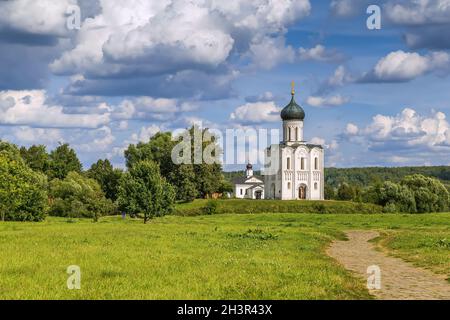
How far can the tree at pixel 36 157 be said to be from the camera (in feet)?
373

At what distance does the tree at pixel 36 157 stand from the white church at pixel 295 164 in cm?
4321

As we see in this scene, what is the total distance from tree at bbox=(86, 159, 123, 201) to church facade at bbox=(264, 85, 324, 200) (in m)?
29.1

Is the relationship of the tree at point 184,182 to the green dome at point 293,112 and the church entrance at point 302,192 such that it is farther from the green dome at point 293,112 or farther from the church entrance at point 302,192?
the green dome at point 293,112

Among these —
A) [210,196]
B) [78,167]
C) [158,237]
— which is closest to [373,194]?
[210,196]

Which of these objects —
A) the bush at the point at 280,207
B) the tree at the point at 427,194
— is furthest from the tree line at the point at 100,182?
the tree at the point at 427,194

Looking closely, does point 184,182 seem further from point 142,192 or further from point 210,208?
point 142,192

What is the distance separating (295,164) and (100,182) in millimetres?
36755

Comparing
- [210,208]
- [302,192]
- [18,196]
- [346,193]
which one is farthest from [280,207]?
[18,196]

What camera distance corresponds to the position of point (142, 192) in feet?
180

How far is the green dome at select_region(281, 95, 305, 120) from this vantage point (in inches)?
4461

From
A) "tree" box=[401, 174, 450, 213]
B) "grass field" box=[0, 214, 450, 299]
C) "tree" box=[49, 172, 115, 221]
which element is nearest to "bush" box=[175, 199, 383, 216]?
"tree" box=[401, 174, 450, 213]

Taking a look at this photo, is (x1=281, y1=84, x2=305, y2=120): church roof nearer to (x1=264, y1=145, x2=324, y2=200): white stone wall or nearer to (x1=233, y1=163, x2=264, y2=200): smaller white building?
(x1=264, y1=145, x2=324, y2=200): white stone wall
